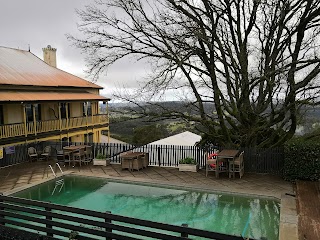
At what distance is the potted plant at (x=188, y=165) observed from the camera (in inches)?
602

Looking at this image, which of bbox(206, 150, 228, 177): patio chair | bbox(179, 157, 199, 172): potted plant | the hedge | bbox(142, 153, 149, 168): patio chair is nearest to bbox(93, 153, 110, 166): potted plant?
bbox(142, 153, 149, 168): patio chair

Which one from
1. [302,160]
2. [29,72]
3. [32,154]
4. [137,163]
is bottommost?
[137,163]

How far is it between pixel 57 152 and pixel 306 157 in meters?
13.5

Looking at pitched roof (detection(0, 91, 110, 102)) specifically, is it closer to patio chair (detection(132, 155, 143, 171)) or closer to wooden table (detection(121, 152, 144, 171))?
wooden table (detection(121, 152, 144, 171))

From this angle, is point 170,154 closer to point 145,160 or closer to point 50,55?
point 145,160

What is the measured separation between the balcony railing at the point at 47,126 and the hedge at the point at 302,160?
16.5 meters

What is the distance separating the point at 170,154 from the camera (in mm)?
16750

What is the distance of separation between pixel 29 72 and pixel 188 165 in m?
16.9

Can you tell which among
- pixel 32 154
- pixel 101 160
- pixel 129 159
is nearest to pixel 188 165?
pixel 129 159

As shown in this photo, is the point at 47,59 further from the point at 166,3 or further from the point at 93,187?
the point at 93,187

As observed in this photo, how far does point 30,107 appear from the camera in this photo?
24.2 meters

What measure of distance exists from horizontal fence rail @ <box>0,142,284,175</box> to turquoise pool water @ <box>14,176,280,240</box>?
3.52m

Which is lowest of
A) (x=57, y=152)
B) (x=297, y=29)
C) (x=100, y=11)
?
(x=57, y=152)

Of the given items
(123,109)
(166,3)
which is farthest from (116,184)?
(166,3)
